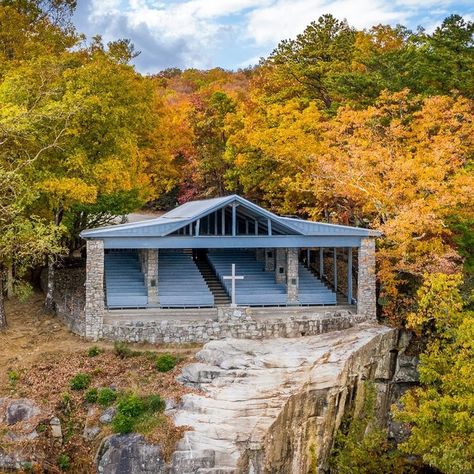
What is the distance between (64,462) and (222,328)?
791 cm

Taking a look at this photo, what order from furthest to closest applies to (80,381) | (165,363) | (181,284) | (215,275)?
(215,275)
(181,284)
(165,363)
(80,381)

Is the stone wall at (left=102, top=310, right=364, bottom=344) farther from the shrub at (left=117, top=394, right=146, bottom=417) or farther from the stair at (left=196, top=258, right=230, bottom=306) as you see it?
the shrub at (left=117, top=394, right=146, bottom=417)

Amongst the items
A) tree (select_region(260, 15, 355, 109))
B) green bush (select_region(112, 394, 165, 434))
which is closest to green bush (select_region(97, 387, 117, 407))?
green bush (select_region(112, 394, 165, 434))

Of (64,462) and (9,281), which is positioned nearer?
(64,462)

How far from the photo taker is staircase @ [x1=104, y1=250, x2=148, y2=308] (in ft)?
81.4

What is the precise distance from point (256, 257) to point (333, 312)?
6.78m

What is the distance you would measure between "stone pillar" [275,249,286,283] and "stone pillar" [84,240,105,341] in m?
8.55

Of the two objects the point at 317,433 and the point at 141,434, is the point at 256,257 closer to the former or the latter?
the point at 317,433

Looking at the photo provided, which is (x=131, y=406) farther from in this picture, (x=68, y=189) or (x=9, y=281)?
(x=9, y=281)

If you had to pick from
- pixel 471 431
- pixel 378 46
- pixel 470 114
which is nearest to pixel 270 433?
pixel 471 431

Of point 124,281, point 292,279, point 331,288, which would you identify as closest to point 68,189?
point 124,281

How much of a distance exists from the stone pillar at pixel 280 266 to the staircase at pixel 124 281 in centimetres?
627

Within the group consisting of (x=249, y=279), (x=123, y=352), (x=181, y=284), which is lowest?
(x=123, y=352)

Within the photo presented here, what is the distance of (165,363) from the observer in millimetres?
20344
